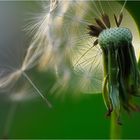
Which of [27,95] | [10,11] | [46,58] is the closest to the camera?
[46,58]

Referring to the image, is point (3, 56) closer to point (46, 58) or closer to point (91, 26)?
point (46, 58)

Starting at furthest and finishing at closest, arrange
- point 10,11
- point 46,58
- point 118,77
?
point 10,11 < point 46,58 < point 118,77

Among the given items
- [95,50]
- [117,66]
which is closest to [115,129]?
[117,66]

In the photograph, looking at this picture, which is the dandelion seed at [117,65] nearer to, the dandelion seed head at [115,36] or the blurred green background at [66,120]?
the dandelion seed head at [115,36]

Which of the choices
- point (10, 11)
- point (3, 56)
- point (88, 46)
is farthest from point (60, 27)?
point (10, 11)

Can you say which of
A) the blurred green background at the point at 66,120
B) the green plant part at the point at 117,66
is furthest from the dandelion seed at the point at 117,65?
the blurred green background at the point at 66,120
